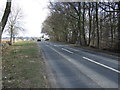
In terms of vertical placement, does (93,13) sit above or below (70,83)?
above

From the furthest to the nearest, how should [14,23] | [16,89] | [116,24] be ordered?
[14,23] < [116,24] < [16,89]

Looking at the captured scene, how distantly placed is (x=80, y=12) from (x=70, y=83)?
30.9 m

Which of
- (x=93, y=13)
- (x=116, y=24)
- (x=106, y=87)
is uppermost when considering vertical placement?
(x=93, y=13)

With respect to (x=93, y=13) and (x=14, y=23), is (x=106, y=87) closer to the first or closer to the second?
(x=93, y=13)

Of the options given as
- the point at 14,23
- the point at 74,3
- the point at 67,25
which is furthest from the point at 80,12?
the point at 14,23

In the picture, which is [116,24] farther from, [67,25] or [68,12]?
[67,25]

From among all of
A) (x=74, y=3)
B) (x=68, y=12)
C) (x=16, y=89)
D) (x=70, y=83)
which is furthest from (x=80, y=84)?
(x=68, y=12)

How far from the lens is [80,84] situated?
7074 mm

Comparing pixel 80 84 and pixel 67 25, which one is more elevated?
pixel 67 25

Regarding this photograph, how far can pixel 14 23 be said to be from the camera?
51.4m

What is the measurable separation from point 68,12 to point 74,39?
14483 mm

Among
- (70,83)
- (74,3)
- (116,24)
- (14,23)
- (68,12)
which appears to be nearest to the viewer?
(70,83)

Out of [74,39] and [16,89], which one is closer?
[16,89]

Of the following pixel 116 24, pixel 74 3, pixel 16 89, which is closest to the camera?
pixel 16 89
